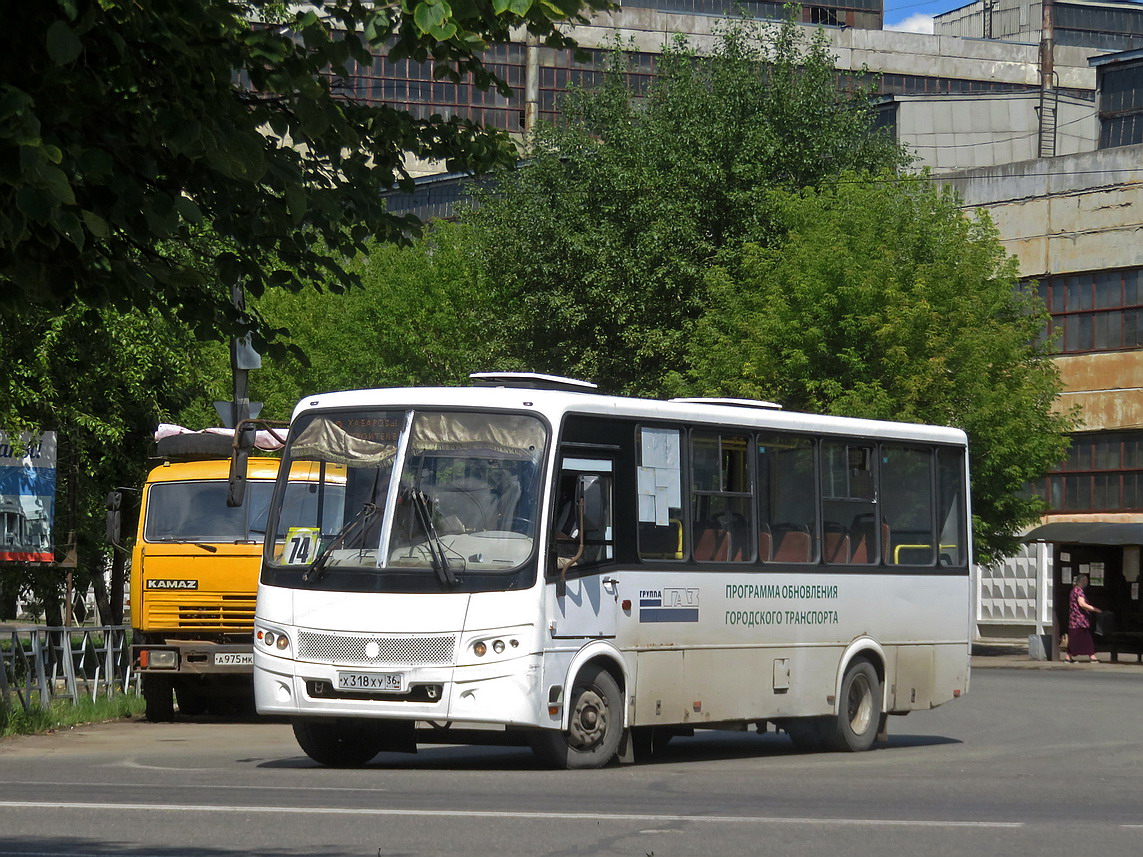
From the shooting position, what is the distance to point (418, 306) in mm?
52281

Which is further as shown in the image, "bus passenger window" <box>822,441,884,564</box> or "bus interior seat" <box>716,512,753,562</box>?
"bus passenger window" <box>822,441,884,564</box>

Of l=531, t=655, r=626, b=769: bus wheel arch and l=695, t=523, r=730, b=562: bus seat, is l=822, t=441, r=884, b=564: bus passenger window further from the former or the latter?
l=531, t=655, r=626, b=769: bus wheel arch

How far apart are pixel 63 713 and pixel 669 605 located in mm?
7239

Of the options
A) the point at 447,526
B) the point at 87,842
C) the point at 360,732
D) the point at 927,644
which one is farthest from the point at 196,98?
the point at 927,644

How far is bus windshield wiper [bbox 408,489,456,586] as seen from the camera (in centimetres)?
1367

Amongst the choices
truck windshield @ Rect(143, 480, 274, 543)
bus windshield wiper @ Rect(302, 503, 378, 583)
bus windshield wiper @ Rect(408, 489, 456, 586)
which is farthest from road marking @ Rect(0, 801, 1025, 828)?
truck windshield @ Rect(143, 480, 274, 543)

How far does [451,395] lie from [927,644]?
6.06 m

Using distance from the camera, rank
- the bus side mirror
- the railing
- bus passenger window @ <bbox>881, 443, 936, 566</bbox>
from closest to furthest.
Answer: bus passenger window @ <bbox>881, 443, 936, 566</bbox>, the railing, the bus side mirror

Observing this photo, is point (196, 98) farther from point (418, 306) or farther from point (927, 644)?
point (418, 306)

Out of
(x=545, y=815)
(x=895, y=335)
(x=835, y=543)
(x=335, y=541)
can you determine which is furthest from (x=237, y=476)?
(x=895, y=335)

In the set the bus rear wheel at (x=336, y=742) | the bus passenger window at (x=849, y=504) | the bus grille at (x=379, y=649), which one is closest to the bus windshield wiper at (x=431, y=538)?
the bus grille at (x=379, y=649)

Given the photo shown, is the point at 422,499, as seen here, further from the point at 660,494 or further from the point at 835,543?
the point at 835,543

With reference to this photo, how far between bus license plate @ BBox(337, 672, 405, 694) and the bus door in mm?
1154

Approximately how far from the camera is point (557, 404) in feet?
46.8
